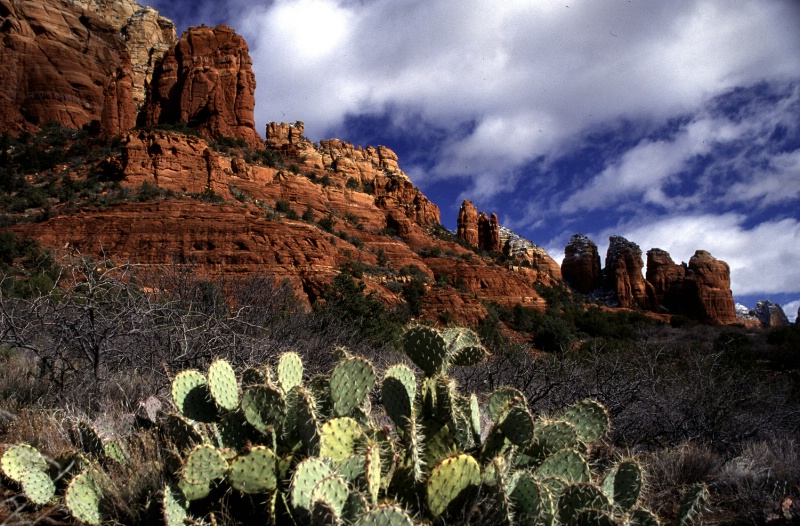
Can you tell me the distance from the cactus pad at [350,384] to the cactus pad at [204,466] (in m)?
0.63

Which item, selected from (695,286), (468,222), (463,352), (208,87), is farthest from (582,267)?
(463,352)

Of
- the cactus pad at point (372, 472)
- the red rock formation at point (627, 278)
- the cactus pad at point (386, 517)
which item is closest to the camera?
the cactus pad at point (386, 517)

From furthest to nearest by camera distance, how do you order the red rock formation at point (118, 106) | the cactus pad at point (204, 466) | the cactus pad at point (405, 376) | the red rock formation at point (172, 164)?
1. the red rock formation at point (118, 106)
2. the red rock formation at point (172, 164)
3. the cactus pad at point (405, 376)
4. the cactus pad at point (204, 466)

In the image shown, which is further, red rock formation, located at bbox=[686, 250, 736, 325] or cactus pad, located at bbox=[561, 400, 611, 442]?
red rock formation, located at bbox=[686, 250, 736, 325]

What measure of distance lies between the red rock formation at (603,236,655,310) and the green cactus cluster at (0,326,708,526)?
6345 cm

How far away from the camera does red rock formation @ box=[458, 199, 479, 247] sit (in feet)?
200

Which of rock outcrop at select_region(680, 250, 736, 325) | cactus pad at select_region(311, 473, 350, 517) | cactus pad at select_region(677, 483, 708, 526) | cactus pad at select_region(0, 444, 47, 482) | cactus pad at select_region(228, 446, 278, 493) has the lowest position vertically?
→ cactus pad at select_region(677, 483, 708, 526)

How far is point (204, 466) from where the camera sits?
217cm

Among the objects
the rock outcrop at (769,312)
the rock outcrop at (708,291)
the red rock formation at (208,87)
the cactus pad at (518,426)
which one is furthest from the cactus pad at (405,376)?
the rock outcrop at (769,312)

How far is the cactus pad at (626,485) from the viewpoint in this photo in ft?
8.25

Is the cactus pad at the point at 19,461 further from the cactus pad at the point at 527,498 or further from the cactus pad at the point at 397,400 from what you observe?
the cactus pad at the point at 527,498

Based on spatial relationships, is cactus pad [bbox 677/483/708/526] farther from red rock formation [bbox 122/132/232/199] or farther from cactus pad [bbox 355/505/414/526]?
red rock formation [bbox 122/132/232/199]

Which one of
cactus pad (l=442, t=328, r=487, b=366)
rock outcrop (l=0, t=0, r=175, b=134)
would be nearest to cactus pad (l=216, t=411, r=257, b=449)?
cactus pad (l=442, t=328, r=487, b=366)

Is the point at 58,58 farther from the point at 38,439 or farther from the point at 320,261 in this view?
the point at 38,439
